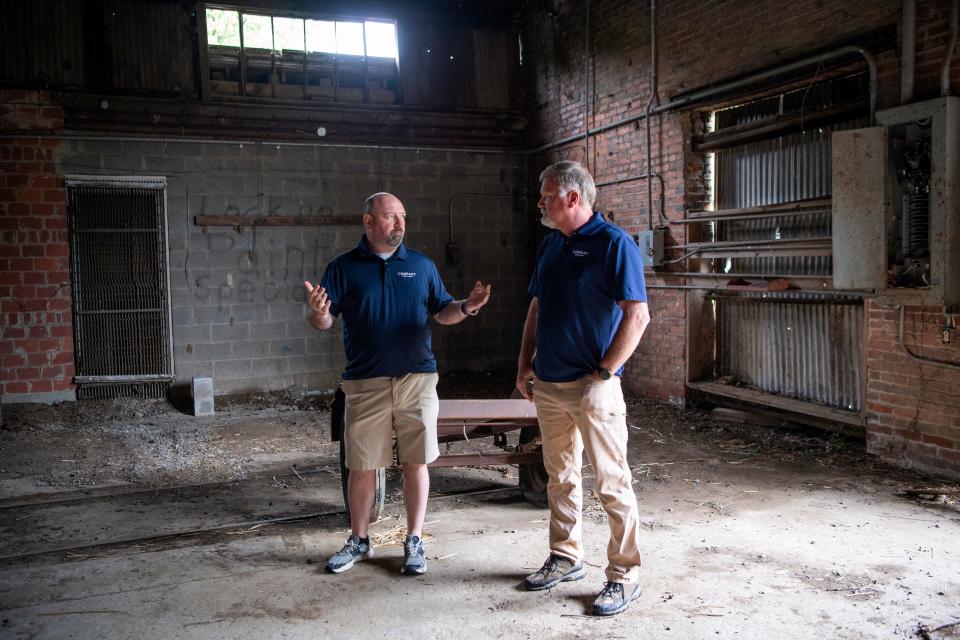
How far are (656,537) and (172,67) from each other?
797 centimetres

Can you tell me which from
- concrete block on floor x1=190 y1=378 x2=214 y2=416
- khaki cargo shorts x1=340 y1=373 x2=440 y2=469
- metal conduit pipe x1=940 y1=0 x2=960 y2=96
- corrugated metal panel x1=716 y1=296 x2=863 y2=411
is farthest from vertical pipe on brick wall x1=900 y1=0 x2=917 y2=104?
concrete block on floor x1=190 y1=378 x2=214 y2=416

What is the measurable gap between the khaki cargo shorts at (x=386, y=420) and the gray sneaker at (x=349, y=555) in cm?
45

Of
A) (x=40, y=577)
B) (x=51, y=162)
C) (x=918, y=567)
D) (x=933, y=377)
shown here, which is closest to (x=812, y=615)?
(x=918, y=567)

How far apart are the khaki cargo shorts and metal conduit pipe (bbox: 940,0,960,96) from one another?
13.5 ft

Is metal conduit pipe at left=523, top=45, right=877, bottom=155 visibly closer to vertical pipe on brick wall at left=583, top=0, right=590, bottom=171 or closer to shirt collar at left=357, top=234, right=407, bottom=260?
vertical pipe on brick wall at left=583, top=0, right=590, bottom=171

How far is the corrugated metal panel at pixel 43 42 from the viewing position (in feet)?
28.2

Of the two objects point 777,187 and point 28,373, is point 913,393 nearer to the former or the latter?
point 777,187

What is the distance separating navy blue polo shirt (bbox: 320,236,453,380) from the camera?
3.96 metres

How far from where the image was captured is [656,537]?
4.42 m

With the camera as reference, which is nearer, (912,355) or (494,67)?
(912,355)

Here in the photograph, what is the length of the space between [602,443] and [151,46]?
8152 millimetres

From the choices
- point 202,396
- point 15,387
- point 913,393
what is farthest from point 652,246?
point 15,387

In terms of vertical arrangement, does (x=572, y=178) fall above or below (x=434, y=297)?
above

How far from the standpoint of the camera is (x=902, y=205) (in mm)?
5371
